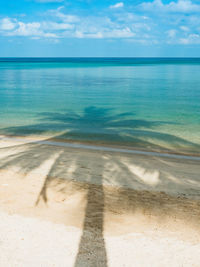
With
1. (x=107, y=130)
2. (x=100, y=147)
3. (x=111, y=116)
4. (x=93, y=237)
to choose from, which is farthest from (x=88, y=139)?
(x=93, y=237)

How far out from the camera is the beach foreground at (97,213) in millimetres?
4547

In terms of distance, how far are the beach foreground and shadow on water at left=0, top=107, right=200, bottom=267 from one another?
3cm

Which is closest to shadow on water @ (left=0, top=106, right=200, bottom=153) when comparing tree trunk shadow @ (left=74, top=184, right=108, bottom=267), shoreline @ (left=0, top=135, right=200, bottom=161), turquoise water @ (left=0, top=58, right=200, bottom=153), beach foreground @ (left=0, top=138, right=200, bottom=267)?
turquoise water @ (left=0, top=58, right=200, bottom=153)

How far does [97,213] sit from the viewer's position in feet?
19.0

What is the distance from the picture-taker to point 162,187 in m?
7.31

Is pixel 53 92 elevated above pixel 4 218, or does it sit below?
above

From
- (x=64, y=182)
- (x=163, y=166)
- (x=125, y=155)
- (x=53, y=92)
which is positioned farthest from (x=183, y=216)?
(x=53, y=92)

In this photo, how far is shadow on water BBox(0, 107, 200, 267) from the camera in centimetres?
489

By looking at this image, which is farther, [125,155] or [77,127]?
[77,127]

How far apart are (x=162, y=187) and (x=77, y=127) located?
10429 mm

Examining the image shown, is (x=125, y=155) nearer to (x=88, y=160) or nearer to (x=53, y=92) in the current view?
(x=88, y=160)

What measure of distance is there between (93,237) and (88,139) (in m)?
9.31

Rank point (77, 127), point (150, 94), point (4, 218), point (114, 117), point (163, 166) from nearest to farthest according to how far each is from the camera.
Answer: point (4, 218) → point (163, 166) → point (77, 127) → point (114, 117) → point (150, 94)

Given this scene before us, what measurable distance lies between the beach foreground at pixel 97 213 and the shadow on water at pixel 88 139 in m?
0.03
